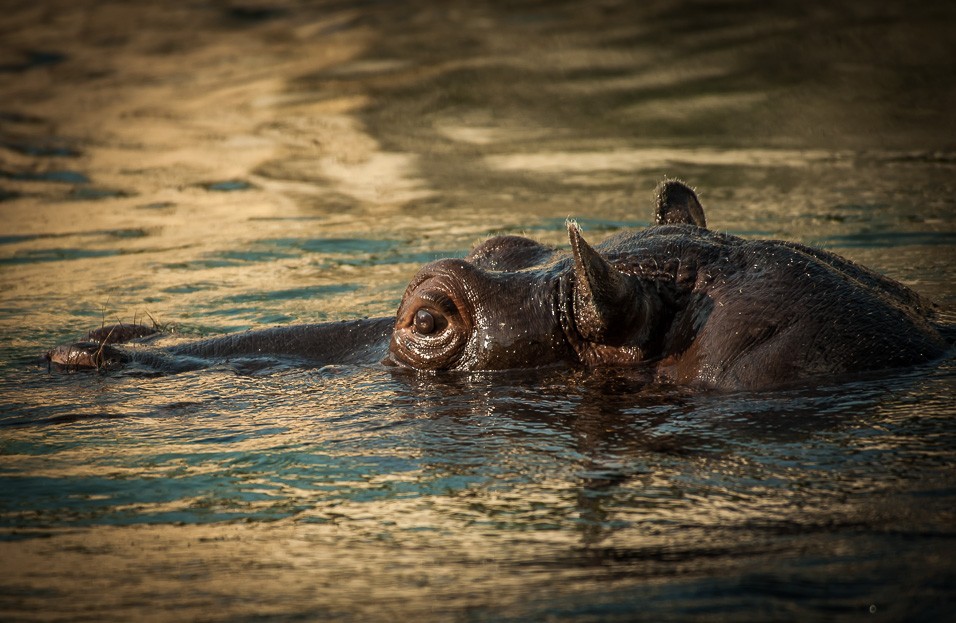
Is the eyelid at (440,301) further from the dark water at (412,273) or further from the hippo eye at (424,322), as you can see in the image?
the dark water at (412,273)

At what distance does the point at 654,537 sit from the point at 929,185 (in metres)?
9.07

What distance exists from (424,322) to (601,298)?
110cm

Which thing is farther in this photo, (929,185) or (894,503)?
(929,185)

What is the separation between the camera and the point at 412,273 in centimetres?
1070

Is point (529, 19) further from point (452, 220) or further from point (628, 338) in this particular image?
point (628, 338)

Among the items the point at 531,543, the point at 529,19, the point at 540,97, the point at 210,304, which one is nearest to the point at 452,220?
the point at 210,304

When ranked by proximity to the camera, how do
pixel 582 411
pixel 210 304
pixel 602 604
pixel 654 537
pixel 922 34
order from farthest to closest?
pixel 922 34
pixel 210 304
pixel 582 411
pixel 654 537
pixel 602 604

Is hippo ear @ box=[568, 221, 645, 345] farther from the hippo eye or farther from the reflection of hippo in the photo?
the hippo eye

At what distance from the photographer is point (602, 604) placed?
399 cm

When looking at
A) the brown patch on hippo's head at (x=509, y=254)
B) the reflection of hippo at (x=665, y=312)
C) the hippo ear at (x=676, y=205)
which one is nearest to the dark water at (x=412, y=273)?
the reflection of hippo at (x=665, y=312)

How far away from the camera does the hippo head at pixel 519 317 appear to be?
615 centimetres

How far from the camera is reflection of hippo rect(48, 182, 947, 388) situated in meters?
5.77

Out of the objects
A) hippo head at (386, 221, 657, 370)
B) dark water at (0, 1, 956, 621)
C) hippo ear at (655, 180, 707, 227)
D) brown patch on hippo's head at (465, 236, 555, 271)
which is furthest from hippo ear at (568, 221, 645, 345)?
hippo ear at (655, 180, 707, 227)

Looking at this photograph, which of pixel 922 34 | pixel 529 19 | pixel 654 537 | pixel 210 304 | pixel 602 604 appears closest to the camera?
pixel 602 604
